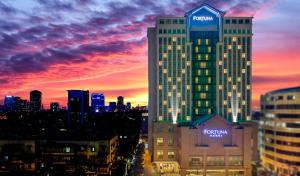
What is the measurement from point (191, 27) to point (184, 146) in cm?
3987

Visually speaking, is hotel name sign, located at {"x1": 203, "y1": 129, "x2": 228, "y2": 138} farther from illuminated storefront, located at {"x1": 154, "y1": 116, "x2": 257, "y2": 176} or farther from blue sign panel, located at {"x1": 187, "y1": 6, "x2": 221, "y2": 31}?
blue sign panel, located at {"x1": 187, "y1": 6, "x2": 221, "y2": 31}

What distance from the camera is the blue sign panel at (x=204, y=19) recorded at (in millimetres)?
133625

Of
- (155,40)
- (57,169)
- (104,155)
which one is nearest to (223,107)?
(155,40)

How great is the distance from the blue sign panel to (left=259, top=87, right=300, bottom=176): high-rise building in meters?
40.6

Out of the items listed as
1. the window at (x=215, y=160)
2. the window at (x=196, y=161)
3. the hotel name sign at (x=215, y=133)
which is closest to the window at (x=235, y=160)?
the window at (x=215, y=160)

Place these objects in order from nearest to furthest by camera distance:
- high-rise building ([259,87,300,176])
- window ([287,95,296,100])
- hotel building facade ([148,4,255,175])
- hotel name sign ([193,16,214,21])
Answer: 1. high-rise building ([259,87,300,176])
2. window ([287,95,296,100])
3. hotel building facade ([148,4,255,175])
4. hotel name sign ([193,16,214,21])

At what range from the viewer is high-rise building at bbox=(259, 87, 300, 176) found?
96.1 m

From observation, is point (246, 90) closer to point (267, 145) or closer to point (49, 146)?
point (267, 145)

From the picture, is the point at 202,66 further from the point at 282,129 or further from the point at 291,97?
the point at 282,129

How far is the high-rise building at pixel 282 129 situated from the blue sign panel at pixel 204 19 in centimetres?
4055

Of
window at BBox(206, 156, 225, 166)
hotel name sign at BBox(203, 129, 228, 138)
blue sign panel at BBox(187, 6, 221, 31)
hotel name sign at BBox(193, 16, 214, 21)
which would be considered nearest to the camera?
window at BBox(206, 156, 225, 166)

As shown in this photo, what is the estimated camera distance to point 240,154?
379ft

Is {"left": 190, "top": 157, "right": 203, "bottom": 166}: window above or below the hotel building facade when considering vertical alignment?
below

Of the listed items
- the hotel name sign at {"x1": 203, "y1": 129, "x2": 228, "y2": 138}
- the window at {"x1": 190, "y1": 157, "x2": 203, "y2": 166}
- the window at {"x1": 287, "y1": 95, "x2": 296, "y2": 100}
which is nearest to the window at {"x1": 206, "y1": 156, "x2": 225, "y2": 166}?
the window at {"x1": 190, "y1": 157, "x2": 203, "y2": 166}
